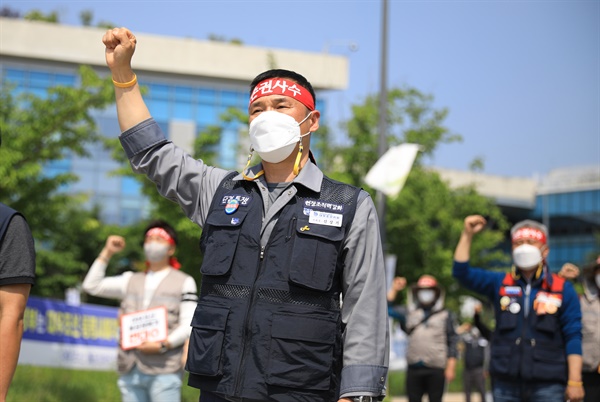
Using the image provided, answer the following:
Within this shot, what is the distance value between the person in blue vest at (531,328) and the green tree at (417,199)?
18.6 m

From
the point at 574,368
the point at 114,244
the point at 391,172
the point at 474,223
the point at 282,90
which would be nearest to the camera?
the point at 282,90

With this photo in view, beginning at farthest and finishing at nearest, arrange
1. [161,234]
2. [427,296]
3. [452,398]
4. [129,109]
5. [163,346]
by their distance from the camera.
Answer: [452,398] < [427,296] < [161,234] < [163,346] < [129,109]

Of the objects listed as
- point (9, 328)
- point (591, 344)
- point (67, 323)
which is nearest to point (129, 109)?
point (9, 328)

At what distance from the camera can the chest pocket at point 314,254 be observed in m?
3.49

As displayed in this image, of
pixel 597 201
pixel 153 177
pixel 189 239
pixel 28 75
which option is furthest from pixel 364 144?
pixel 597 201

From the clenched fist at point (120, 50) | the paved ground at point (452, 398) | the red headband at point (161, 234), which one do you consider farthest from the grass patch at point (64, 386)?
the paved ground at point (452, 398)

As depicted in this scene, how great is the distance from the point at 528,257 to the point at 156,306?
320cm

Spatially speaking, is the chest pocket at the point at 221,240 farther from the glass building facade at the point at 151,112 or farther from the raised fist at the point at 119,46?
the glass building facade at the point at 151,112

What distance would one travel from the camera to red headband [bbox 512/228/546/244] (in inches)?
298

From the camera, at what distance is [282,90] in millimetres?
3900

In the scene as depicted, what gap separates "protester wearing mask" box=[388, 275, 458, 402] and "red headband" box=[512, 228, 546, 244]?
169 inches

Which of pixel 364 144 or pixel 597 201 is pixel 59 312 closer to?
pixel 364 144

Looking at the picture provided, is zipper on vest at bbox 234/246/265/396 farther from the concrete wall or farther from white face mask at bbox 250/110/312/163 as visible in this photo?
the concrete wall

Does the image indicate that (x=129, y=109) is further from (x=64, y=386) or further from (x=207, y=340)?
(x=64, y=386)
